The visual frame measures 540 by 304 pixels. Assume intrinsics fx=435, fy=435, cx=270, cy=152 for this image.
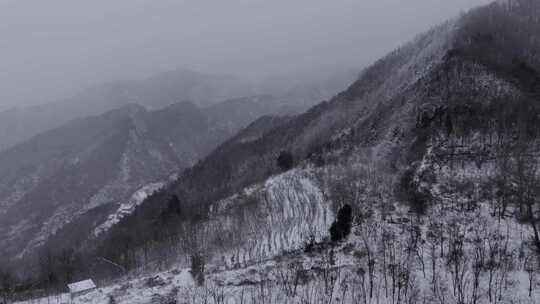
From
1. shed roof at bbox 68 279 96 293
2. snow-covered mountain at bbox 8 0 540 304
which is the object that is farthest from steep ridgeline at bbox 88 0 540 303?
shed roof at bbox 68 279 96 293

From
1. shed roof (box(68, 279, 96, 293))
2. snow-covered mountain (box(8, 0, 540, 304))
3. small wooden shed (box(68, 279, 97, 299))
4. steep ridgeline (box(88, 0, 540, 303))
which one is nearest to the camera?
snow-covered mountain (box(8, 0, 540, 304))

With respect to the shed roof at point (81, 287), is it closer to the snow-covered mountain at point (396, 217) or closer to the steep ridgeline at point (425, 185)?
the snow-covered mountain at point (396, 217)

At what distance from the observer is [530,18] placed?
18888cm

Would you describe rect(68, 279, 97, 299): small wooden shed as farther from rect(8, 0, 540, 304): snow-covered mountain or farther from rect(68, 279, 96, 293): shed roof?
rect(8, 0, 540, 304): snow-covered mountain

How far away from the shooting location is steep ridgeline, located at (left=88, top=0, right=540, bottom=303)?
4703cm

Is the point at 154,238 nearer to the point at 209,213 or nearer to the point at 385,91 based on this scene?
the point at 209,213

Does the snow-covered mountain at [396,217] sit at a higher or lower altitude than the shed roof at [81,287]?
higher

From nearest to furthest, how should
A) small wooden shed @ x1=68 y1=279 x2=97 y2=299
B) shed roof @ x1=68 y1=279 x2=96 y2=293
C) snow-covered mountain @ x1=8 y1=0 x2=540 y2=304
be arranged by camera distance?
snow-covered mountain @ x1=8 y1=0 x2=540 y2=304, small wooden shed @ x1=68 y1=279 x2=97 y2=299, shed roof @ x1=68 y1=279 x2=96 y2=293

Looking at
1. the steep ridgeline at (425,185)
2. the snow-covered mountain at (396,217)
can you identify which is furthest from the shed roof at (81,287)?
the steep ridgeline at (425,185)

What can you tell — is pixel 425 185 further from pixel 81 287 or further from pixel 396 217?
pixel 81 287

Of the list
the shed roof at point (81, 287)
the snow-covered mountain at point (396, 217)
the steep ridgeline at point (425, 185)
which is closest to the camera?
the snow-covered mountain at point (396, 217)

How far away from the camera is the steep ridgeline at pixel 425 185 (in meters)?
47.0

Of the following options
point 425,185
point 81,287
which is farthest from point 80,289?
point 425,185

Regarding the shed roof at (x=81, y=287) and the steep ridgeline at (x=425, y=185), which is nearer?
the shed roof at (x=81, y=287)
